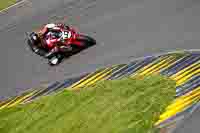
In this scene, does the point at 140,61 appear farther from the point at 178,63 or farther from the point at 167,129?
the point at 167,129

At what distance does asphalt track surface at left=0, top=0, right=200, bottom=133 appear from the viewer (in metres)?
30.7

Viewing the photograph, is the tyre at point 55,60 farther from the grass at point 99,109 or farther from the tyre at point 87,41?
the grass at point 99,109

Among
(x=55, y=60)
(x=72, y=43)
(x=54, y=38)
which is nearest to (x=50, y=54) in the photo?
(x=55, y=60)

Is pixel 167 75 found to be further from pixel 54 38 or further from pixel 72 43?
pixel 54 38

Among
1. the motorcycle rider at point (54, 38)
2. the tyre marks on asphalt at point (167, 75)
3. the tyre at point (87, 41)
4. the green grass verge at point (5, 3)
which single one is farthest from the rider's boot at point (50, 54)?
the green grass verge at point (5, 3)

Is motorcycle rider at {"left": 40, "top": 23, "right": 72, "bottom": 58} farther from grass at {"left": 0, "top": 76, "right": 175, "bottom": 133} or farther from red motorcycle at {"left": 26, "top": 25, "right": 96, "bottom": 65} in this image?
grass at {"left": 0, "top": 76, "right": 175, "bottom": 133}

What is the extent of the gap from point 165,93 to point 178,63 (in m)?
3.21

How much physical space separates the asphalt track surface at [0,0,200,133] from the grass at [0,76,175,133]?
2992mm

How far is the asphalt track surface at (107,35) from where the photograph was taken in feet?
101

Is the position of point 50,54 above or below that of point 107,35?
below

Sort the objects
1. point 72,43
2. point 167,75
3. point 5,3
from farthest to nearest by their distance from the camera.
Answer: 1. point 5,3
2. point 72,43
3. point 167,75

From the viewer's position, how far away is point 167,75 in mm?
27500

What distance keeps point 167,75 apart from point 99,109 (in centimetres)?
451

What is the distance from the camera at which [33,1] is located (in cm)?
4219
